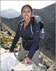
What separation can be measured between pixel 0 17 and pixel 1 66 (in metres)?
6.16

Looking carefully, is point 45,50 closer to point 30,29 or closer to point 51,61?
point 51,61

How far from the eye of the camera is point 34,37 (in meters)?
2.26

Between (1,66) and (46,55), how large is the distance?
247 centimetres

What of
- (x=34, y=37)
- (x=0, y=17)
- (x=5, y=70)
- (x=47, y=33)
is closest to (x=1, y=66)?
(x=5, y=70)

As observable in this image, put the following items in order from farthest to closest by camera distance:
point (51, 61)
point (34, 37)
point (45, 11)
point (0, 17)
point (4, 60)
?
point (0, 17), point (45, 11), point (51, 61), point (4, 60), point (34, 37)

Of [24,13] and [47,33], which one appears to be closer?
[24,13]

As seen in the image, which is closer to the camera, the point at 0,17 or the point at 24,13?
the point at 24,13

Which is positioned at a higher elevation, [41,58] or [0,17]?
[0,17]

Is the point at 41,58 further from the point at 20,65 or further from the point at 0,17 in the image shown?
the point at 0,17

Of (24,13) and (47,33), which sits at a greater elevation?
(24,13)

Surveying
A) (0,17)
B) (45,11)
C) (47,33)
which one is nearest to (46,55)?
(47,33)

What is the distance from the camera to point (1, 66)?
2.41m

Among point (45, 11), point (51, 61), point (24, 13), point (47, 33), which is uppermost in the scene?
point (45, 11)

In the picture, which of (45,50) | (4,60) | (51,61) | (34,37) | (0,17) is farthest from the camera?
(0,17)
